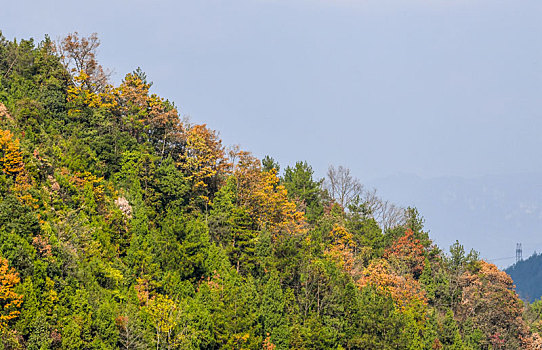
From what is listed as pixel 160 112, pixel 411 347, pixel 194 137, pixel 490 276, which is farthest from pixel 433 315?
pixel 160 112

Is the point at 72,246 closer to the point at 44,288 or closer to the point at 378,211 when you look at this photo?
the point at 44,288

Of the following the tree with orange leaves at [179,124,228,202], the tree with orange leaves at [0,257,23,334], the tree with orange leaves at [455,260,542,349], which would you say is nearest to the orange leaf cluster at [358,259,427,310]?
the tree with orange leaves at [455,260,542,349]

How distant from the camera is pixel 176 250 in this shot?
3105 inches

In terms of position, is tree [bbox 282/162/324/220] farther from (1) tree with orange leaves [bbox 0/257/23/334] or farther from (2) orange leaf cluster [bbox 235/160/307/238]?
(1) tree with orange leaves [bbox 0/257/23/334]

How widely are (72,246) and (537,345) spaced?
7183cm

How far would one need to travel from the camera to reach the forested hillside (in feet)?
212

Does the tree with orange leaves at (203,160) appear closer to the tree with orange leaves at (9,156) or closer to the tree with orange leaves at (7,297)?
the tree with orange leaves at (9,156)

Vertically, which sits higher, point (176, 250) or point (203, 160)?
point (203, 160)

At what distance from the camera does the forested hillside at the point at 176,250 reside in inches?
2542

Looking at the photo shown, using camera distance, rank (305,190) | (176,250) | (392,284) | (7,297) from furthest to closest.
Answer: (305,190), (392,284), (176,250), (7,297)

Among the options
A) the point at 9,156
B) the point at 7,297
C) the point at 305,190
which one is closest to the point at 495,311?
the point at 305,190

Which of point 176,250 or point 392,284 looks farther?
point 392,284

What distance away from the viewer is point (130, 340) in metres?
64.5

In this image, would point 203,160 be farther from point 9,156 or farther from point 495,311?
point 495,311
